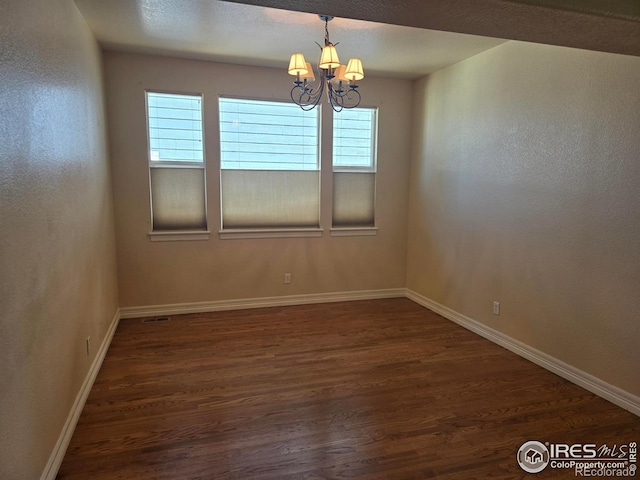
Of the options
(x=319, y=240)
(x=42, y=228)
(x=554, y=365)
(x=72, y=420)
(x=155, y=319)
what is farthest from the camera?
(x=319, y=240)

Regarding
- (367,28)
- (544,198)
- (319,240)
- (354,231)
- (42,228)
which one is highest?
(367,28)

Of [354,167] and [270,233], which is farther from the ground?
[354,167]

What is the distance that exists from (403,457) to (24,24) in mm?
2824

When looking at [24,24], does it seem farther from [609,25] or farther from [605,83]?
[605,83]

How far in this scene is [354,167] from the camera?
4891mm

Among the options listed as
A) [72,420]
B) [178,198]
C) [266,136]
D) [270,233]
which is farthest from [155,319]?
[266,136]

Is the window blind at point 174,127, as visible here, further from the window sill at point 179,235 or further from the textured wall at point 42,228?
the textured wall at point 42,228

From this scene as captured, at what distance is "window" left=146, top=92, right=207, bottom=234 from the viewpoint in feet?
13.7

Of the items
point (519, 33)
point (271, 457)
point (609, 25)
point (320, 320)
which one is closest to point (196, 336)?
point (320, 320)

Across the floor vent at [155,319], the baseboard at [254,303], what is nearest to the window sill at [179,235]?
the baseboard at [254,303]

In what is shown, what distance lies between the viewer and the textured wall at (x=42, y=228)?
1542mm

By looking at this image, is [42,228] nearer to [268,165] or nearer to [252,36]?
[252,36]

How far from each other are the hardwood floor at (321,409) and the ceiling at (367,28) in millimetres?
2201

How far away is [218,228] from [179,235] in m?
0.42
